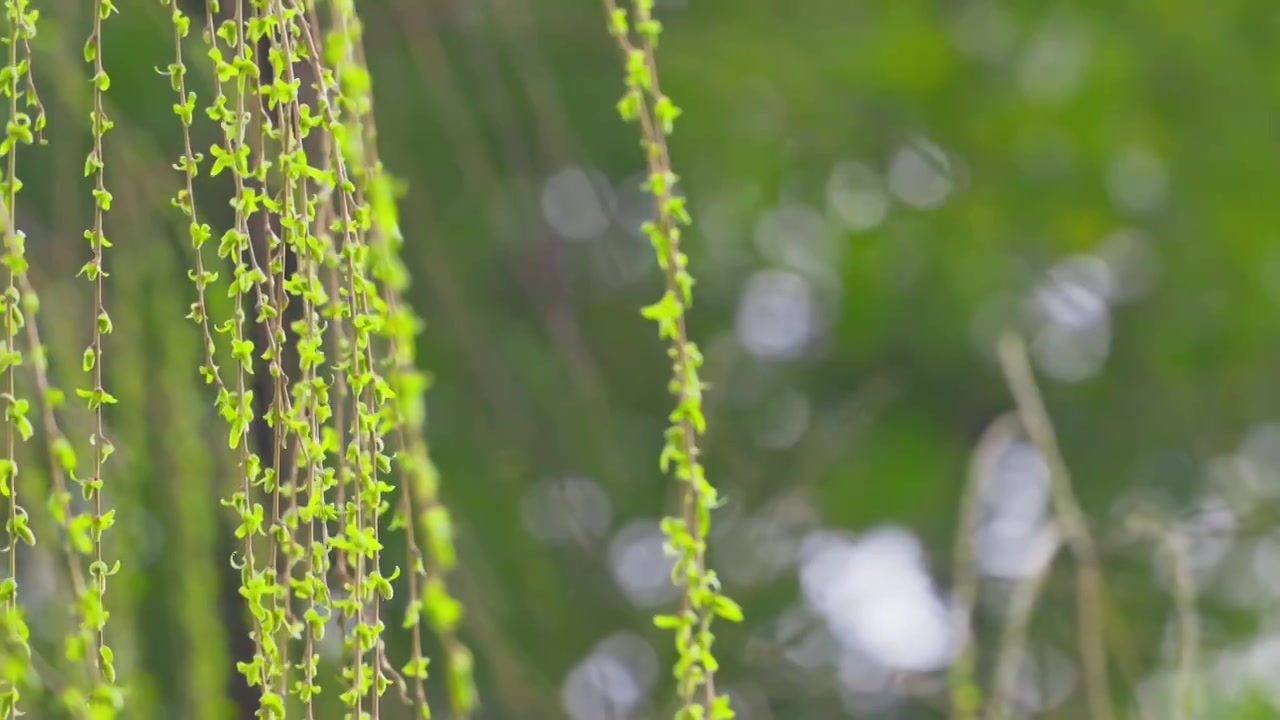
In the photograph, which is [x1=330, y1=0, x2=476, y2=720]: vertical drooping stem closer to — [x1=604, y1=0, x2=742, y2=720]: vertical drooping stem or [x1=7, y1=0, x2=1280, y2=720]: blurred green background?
[x1=604, y1=0, x2=742, y2=720]: vertical drooping stem

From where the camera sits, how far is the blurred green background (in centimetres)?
277

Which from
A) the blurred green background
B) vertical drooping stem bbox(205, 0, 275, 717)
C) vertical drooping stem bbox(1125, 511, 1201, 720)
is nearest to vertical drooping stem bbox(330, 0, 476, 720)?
vertical drooping stem bbox(205, 0, 275, 717)

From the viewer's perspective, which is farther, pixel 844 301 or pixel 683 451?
pixel 844 301

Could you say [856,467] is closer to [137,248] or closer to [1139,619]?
[1139,619]

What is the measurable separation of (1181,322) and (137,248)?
226 centimetres

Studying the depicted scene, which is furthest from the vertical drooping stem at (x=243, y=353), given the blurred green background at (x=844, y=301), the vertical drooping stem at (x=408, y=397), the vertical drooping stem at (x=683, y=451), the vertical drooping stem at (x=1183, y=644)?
the blurred green background at (x=844, y=301)

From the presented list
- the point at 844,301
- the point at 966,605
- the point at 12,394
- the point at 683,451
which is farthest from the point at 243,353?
the point at 844,301

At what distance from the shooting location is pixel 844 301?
10.3 ft

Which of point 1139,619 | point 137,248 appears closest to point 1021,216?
point 1139,619

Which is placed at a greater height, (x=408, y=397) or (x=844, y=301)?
(x=844, y=301)

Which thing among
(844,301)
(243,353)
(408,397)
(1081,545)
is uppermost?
(844,301)

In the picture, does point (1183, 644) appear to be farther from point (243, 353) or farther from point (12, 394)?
point (12, 394)

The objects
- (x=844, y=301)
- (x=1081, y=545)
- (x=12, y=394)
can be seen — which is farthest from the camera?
(x=844, y=301)

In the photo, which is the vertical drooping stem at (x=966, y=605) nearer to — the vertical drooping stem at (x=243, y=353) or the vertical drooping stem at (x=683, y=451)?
the vertical drooping stem at (x=683, y=451)
